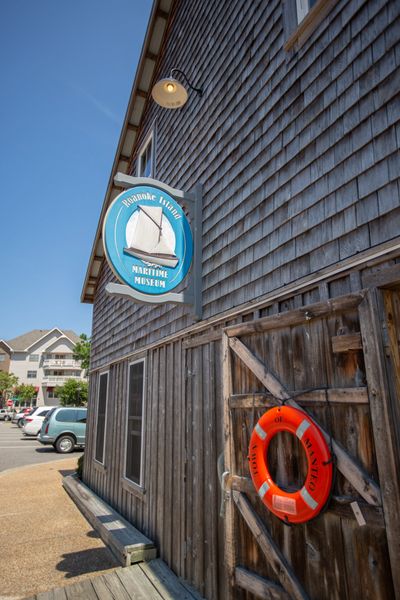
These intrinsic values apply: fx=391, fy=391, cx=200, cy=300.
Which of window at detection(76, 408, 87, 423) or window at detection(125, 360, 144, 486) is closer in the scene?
window at detection(125, 360, 144, 486)

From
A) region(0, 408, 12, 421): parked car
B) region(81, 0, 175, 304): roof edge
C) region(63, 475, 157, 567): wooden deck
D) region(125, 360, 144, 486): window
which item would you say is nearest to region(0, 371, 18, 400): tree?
region(0, 408, 12, 421): parked car

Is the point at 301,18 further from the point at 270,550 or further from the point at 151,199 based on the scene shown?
the point at 270,550

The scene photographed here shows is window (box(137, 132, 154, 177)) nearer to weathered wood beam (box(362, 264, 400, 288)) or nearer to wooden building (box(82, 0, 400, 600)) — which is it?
wooden building (box(82, 0, 400, 600))

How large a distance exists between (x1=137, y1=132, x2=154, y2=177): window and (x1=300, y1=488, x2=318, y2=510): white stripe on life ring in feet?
20.0

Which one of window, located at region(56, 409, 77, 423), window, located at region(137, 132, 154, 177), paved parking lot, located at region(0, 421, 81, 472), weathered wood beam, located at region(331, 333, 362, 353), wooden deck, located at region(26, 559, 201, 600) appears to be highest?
window, located at region(137, 132, 154, 177)

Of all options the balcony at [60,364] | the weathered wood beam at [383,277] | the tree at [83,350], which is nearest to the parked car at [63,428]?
the weathered wood beam at [383,277]

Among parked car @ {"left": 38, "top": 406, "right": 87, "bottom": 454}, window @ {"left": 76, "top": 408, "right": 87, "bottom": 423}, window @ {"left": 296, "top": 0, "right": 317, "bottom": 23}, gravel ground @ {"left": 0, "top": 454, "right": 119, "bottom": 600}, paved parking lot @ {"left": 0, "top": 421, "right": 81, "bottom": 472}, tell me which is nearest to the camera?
window @ {"left": 296, "top": 0, "right": 317, "bottom": 23}

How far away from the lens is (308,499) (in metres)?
2.27

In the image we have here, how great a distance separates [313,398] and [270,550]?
106 centimetres

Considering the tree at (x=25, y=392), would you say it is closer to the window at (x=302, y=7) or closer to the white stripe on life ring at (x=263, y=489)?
the white stripe on life ring at (x=263, y=489)

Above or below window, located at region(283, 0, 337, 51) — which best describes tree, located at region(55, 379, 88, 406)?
below

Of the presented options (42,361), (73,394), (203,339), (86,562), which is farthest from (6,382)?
(203,339)

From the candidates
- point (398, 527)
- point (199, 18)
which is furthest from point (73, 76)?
point (398, 527)

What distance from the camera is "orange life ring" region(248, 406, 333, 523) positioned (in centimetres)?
221
